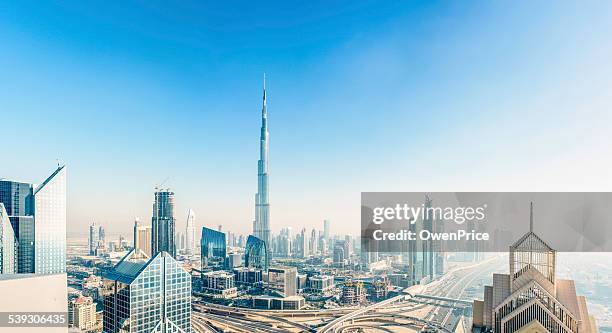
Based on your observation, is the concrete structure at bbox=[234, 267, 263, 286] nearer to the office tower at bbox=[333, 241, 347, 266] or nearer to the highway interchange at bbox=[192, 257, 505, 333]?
the highway interchange at bbox=[192, 257, 505, 333]

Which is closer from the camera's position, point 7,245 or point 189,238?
point 7,245

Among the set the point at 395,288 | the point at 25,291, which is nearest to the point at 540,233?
the point at 25,291

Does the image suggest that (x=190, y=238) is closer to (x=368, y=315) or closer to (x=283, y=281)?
(x=283, y=281)

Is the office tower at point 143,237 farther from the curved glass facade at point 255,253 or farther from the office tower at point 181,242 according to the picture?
the curved glass facade at point 255,253

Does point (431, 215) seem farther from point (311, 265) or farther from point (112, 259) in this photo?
point (311, 265)

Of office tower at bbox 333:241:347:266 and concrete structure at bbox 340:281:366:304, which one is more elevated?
office tower at bbox 333:241:347:266

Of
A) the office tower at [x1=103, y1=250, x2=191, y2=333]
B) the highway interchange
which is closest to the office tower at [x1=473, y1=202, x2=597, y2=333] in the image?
the office tower at [x1=103, y1=250, x2=191, y2=333]

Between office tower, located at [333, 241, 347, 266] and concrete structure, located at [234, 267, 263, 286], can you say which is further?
office tower, located at [333, 241, 347, 266]

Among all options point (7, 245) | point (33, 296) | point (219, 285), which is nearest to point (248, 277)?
point (219, 285)
